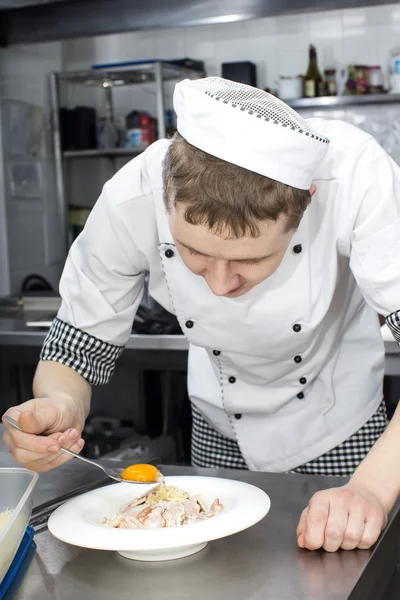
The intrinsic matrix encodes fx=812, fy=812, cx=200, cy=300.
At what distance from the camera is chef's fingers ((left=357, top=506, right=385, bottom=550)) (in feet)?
3.50

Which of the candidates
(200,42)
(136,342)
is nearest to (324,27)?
(200,42)

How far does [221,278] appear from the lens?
1.17 metres

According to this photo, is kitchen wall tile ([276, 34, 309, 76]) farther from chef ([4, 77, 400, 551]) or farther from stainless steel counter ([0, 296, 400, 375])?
chef ([4, 77, 400, 551])

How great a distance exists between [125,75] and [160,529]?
4460 mm

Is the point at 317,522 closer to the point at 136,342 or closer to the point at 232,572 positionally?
the point at 232,572

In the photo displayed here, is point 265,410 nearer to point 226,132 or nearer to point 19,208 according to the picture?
point 226,132

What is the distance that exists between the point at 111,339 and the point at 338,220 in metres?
0.49

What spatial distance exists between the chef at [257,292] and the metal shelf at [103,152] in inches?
137

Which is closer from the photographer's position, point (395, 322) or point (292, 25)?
point (395, 322)

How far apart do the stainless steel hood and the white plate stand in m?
2.10

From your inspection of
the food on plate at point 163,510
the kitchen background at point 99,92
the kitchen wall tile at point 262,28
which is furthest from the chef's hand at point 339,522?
the kitchen wall tile at point 262,28

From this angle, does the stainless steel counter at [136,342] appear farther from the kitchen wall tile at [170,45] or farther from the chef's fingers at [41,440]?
the kitchen wall tile at [170,45]

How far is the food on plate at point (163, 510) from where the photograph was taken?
1.06 meters

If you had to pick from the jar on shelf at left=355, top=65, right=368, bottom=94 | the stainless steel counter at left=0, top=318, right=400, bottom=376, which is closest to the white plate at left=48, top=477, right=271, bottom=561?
the stainless steel counter at left=0, top=318, right=400, bottom=376
